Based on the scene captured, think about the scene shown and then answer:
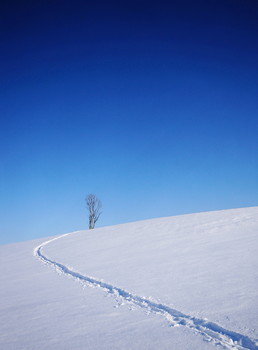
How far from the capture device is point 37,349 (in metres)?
3.66

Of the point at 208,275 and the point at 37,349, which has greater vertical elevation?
the point at 37,349

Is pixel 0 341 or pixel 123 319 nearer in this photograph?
pixel 0 341

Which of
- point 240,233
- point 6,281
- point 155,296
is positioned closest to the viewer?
point 155,296

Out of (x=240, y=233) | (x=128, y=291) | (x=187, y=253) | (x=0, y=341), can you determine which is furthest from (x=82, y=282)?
(x=240, y=233)

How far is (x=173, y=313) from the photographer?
453 centimetres

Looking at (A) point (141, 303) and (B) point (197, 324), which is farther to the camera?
(A) point (141, 303)

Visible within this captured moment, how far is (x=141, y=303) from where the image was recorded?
5230 millimetres

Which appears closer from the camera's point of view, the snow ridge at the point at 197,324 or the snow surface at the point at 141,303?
the snow ridge at the point at 197,324

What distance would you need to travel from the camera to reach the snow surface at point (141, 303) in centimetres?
371

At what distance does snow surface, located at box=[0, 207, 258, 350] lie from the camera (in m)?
3.71

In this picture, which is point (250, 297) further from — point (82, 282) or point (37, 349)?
point (82, 282)

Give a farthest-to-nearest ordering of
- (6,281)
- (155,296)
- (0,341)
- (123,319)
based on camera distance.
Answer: (6,281) → (155,296) → (123,319) → (0,341)

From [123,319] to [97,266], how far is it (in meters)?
5.48

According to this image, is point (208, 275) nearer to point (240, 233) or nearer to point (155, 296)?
point (155, 296)
